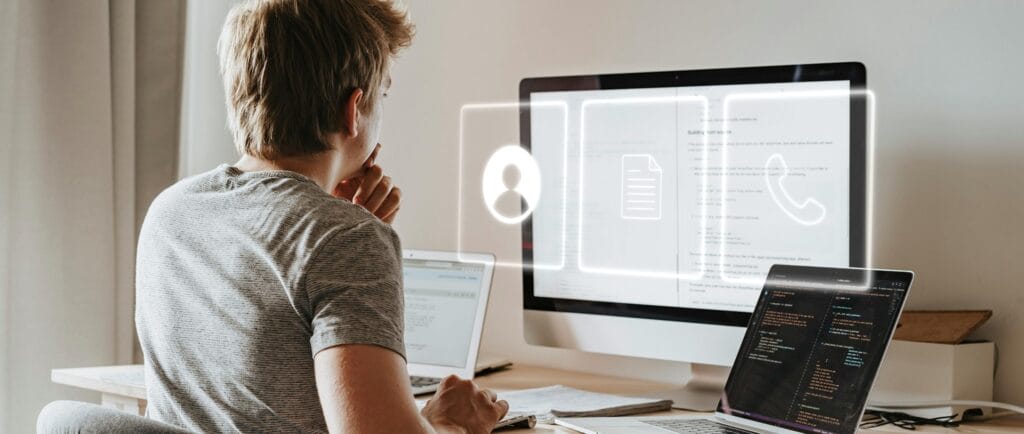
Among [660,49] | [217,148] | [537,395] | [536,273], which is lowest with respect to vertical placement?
[537,395]

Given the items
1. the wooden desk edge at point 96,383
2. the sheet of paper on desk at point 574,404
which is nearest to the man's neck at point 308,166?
the sheet of paper on desk at point 574,404

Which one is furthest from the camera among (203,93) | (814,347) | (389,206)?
(203,93)

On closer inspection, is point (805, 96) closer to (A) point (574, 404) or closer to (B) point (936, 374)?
(B) point (936, 374)

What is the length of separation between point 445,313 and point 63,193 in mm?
813

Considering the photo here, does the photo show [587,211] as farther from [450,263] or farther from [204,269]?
[204,269]

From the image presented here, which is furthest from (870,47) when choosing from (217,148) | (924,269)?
(217,148)

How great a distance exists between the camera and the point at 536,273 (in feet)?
5.93

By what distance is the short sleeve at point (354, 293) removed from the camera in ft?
3.18

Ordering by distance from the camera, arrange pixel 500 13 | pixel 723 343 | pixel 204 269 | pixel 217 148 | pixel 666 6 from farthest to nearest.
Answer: pixel 217 148, pixel 500 13, pixel 666 6, pixel 723 343, pixel 204 269

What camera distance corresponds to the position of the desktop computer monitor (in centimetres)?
150

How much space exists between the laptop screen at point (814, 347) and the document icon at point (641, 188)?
234mm

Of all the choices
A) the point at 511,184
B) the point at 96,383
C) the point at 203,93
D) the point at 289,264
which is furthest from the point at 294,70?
the point at 203,93

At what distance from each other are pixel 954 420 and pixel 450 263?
0.84 meters

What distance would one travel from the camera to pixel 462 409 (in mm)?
1229
